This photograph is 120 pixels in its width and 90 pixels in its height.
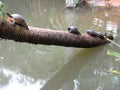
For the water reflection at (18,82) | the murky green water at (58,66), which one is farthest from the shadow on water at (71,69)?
the water reflection at (18,82)

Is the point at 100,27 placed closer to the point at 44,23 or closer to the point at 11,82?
the point at 44,23

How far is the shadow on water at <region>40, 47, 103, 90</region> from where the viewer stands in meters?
4.03

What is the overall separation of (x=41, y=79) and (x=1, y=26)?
3.35ft

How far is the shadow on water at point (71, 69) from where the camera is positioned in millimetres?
4032

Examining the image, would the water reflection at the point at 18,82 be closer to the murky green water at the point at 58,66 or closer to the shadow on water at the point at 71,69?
the murky green water at the point at 58,66

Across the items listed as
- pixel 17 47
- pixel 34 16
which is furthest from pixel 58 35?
pixel 34 16

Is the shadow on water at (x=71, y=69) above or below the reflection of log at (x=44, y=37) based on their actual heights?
below

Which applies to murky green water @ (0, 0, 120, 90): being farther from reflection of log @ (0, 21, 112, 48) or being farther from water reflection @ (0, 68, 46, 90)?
reflection of log @ (0, 21, 112, 48)

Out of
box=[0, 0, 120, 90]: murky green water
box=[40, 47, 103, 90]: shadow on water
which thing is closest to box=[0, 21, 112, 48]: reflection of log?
box=[40, 47, 103, 90]: shadow on water

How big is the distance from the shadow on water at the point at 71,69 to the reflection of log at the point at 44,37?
0.50 feet

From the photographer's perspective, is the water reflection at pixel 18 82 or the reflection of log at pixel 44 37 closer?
the reflection of log at pixel 44 37

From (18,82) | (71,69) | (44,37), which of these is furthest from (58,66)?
(18,82)

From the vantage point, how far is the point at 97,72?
14.5 feet

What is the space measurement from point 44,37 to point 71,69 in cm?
72
